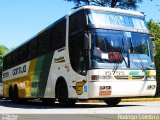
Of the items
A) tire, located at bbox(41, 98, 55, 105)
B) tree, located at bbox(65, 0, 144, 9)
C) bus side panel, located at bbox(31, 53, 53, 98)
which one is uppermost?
tree, located at bbox(65, 0, 144, 9)

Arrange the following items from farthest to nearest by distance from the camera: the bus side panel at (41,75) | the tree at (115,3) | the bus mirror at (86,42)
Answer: the tree at (115,3) → the bus side panel at (41,75) → the bus mirror at (86,42)

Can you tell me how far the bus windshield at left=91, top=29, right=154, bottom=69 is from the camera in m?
15.1

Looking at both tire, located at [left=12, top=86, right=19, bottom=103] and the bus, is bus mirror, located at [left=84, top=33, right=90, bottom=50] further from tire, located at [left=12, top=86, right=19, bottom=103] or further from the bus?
tire, located at [left=12, top=86, right=19, bottom=103]

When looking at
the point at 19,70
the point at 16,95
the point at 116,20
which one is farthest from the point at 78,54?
the point at 16,95

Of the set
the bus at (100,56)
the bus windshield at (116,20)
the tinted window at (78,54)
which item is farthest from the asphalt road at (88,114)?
the bus windshield at (116,20)

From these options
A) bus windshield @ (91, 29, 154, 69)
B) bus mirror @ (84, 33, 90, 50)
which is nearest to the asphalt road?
bus windshield @ (91, 29, 154, 69)

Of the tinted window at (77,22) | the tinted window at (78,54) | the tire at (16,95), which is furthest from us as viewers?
the tire at (16,95)

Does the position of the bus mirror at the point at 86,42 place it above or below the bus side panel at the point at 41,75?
above

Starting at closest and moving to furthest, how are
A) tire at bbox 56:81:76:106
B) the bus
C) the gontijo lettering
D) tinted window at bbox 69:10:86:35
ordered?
the bus, tinted window at bbox 69:10:86:35, tire at bbox 56:81:76:106, the gontijo lettering

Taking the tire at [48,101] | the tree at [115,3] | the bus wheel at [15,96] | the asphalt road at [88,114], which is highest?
the tree at [115,3]

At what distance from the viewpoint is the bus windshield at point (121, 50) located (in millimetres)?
15102

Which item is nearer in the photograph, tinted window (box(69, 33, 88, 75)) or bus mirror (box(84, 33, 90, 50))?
bus mirror (box(84, 33, 90, 50))

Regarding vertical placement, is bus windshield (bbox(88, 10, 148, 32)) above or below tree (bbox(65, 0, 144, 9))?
below

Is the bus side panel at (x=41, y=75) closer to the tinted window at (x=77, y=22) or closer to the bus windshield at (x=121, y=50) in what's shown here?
the tinted window at (x=77, y=22)
